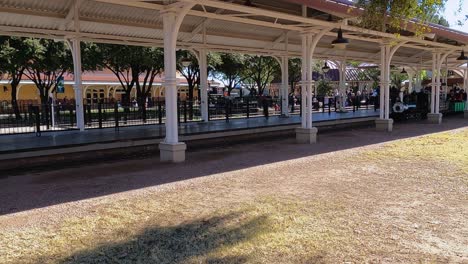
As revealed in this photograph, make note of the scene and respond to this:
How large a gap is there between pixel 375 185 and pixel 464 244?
9.61 ft

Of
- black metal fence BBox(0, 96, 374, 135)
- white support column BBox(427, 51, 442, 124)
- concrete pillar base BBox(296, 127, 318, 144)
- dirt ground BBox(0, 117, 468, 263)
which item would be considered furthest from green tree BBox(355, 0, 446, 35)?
white support column BBox(427, 51, 442, 124)

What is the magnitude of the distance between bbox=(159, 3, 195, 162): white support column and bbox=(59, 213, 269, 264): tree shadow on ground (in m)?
4.68

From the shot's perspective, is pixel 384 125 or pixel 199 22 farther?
pixel 384 125

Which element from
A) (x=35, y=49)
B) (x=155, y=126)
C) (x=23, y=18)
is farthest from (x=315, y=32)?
(x=35, y=49)

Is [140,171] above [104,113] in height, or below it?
below

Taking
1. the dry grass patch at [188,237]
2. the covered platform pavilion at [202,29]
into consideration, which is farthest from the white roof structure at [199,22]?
the dry grass patch at [188,237]

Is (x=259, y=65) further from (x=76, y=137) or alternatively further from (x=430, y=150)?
(x=76, y=137)

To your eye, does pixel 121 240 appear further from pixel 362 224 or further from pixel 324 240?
pixel 362 224

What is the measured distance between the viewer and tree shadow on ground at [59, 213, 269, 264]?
4523 millimetres

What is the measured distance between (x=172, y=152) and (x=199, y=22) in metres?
6.42

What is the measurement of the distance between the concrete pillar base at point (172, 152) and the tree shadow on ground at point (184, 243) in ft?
15.1

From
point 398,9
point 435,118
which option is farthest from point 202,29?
point 435,118

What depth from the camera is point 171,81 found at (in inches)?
400

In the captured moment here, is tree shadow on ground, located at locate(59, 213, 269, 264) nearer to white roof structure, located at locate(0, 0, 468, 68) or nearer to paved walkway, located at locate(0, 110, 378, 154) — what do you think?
white roof structure, located at locate(0, 0, 468, 68)
